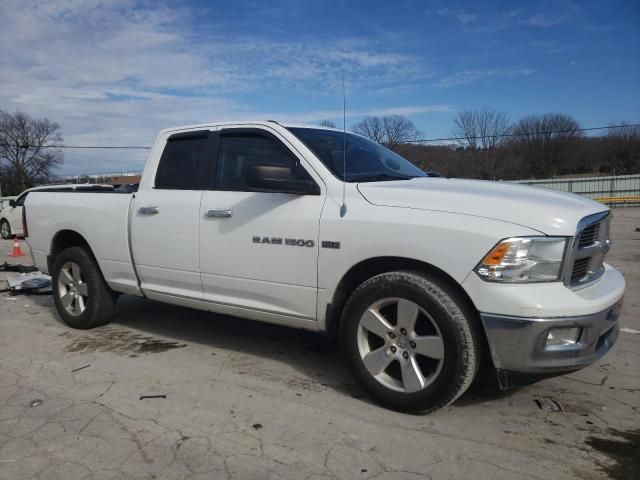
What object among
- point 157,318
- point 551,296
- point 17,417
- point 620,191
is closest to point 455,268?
point 551,296

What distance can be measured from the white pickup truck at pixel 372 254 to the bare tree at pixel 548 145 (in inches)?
2368

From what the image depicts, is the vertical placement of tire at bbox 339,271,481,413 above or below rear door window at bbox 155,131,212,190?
below

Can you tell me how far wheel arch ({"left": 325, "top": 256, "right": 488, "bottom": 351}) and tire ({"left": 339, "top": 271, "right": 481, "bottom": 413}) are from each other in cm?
3

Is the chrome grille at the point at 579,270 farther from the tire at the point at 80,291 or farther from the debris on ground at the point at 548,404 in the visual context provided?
the tire at the point at 80,291

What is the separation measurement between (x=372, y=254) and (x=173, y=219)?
1.89 metres

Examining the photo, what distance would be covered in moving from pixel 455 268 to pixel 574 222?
71 centimetres

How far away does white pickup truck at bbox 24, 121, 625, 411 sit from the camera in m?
2.91

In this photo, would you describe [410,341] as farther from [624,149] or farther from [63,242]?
[624,149]

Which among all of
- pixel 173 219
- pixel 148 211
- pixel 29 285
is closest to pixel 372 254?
pixel 173 219

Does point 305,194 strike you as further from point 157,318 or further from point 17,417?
point 157,318

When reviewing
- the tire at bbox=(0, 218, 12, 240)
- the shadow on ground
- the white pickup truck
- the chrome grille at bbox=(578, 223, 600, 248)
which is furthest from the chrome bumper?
the tire at bbox=(0, 218, 12, 240)

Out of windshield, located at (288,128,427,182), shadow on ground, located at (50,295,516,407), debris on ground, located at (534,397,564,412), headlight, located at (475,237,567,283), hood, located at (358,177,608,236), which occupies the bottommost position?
shadow on ground, located at (50,295,516,407)

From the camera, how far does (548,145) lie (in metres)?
61.6

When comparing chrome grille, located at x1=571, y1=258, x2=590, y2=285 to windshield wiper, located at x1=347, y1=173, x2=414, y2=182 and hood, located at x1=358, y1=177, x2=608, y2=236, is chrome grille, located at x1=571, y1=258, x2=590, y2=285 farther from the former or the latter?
windshield wiper, located at x1=347, y1=173, x2=414, y2=182
